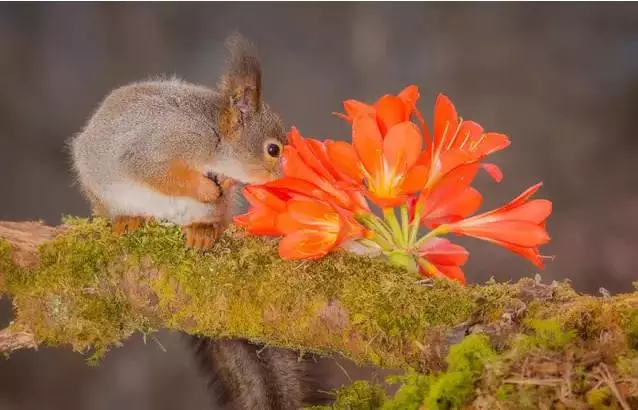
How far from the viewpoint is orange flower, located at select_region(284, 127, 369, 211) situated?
38.0 inches

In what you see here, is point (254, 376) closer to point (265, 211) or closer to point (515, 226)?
point (265, 211)

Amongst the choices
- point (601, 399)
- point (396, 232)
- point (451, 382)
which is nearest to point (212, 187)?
point (396, 232)

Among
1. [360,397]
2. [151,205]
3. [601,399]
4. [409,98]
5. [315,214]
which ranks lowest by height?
[601,399]

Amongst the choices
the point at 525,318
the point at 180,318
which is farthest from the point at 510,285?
the point at 180,318

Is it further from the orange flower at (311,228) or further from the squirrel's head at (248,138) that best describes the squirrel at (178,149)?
the orange flower at (311,228)

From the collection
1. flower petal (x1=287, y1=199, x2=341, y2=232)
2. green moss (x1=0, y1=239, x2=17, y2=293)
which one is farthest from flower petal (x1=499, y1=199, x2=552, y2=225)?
green moss (x1=0, y1=239, x2=17, y2=293)

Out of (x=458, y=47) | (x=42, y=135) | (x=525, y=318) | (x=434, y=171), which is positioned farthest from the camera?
(x=458, y=47)

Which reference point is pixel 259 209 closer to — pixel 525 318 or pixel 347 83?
pixel 525 318

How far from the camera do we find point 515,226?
96cm

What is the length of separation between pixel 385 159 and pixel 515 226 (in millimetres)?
181

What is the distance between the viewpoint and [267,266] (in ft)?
3.28

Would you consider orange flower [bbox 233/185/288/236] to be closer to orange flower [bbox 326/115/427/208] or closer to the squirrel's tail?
orange flower [bbox 326/115/427/208]

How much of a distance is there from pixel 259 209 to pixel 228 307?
14 cm

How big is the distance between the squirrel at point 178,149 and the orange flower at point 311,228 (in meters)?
0.31
